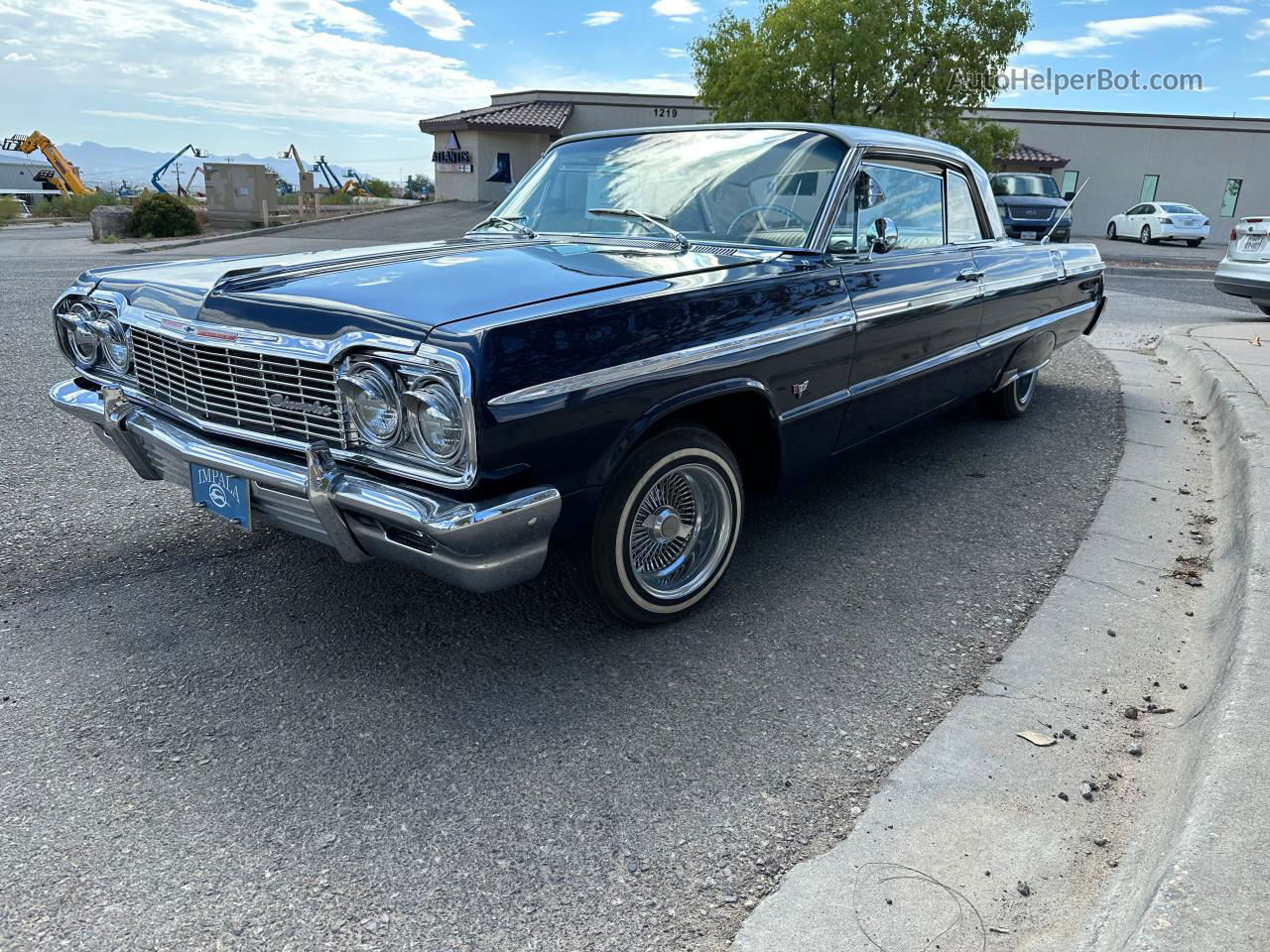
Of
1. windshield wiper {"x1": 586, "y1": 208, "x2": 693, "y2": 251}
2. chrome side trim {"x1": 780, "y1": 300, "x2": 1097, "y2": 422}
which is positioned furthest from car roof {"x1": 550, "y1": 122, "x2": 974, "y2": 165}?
chrome side trim {"x1": 780, "y1": 300, "x2": 1097, "y2": 422}

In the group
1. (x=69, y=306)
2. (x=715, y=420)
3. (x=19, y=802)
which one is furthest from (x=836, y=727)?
(x=69, y=306)

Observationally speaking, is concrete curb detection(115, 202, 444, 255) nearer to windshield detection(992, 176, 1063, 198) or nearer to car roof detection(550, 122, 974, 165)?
car roof detection(550, 122, 974, 165)

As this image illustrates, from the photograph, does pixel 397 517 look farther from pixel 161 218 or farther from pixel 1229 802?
pixel 161 218

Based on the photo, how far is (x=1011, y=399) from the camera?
223 inches

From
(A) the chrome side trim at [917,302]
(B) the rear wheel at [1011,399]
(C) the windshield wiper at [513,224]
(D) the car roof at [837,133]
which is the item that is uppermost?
(D) the car roof at [837,133]

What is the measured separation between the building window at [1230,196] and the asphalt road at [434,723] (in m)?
38.4

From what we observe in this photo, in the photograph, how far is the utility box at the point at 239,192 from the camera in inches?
1006

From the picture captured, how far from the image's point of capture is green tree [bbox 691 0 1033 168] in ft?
66.9

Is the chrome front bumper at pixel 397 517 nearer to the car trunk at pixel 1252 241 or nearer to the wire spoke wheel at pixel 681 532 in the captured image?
the wire spoke wheel at pixel 681 532

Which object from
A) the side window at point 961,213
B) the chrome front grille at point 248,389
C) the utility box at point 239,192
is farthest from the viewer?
the utility box at point 239,192

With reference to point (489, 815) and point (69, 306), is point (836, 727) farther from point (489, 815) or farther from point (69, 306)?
point (69, 306)

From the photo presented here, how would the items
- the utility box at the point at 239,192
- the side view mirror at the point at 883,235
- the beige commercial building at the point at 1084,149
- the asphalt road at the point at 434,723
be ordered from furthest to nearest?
1. the beige commercial building at the point at 1084,149
2. the utility box at the point at 239,192
3. the side view mirror at the point at 883,235
4. the asphalt road at the point at 434,723

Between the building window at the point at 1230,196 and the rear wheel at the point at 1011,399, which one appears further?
the building window at the point at 1230,196

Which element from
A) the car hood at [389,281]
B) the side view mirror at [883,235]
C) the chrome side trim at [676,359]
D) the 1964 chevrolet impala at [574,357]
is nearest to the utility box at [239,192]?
the 1964 chevrolet impala at [574,357]
